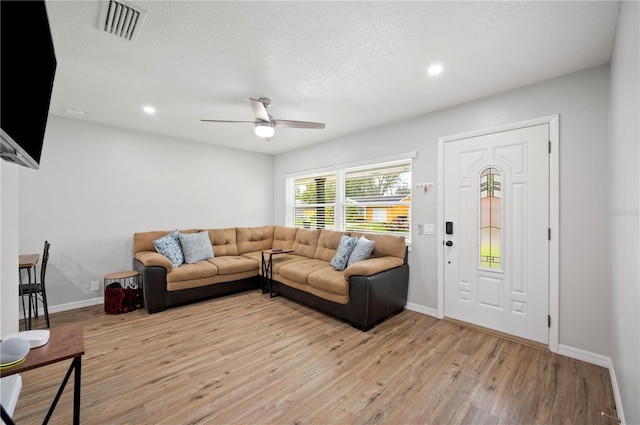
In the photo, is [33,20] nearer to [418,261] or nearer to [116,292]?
[116,292]

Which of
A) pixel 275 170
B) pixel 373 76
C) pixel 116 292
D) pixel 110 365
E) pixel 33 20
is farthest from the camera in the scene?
pixel 275 170

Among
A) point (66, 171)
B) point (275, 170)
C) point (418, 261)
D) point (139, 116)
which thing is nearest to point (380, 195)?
point (418, 261)

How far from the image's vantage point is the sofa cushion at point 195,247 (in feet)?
13.9

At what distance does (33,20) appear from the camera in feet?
3.12

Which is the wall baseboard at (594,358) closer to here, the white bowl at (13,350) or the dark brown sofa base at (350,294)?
the dark brown sofa base at (350,294)

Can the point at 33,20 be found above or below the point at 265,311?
above

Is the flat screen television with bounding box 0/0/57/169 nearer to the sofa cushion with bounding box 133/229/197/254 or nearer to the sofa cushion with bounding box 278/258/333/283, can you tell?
the sofa cushion with bounding box 278/258/333/283

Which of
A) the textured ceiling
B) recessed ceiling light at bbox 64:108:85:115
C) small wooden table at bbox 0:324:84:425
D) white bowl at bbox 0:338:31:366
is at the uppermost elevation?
the textured ceiling

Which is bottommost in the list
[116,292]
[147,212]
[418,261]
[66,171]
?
[116,292]

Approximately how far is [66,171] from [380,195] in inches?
175

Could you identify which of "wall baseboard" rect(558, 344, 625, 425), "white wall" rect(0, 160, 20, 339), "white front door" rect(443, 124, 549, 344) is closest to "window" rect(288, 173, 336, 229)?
"white front door" rect(443, 124, 549, 344)

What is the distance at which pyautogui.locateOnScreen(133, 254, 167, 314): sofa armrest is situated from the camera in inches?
138

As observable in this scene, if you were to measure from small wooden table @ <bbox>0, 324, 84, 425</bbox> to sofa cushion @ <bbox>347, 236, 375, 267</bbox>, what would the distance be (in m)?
2.75

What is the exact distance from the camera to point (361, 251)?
11.8 ft
